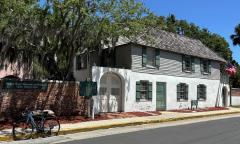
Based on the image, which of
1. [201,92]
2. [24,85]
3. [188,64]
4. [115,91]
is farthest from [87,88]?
[201,92]

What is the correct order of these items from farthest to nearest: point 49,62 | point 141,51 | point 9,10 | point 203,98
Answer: point 203,98, point 141,51, point 49,62, point 9,10

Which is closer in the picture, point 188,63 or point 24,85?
point 24,85

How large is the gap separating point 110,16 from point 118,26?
2.42 ft

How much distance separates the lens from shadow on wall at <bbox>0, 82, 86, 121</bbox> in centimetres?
2073

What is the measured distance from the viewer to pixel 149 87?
30.9 meters

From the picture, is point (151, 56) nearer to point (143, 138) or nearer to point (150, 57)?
point (150, 57)

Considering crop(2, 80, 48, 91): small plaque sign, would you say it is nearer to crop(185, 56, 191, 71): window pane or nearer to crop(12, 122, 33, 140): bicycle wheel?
crop(12, 122, 33, 140): bicycle wheel

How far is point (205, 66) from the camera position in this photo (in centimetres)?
3794

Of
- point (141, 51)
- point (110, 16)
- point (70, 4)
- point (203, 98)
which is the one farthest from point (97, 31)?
point (203, 98)

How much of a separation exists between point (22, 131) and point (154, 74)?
1604cm

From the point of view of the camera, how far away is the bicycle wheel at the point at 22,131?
52.5 ft

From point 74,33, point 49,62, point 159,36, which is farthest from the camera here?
point 159,36

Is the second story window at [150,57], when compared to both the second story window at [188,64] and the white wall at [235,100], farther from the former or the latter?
the white wall at [235,100]

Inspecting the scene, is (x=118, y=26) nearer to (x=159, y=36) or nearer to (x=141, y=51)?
(x=141, y=51)
